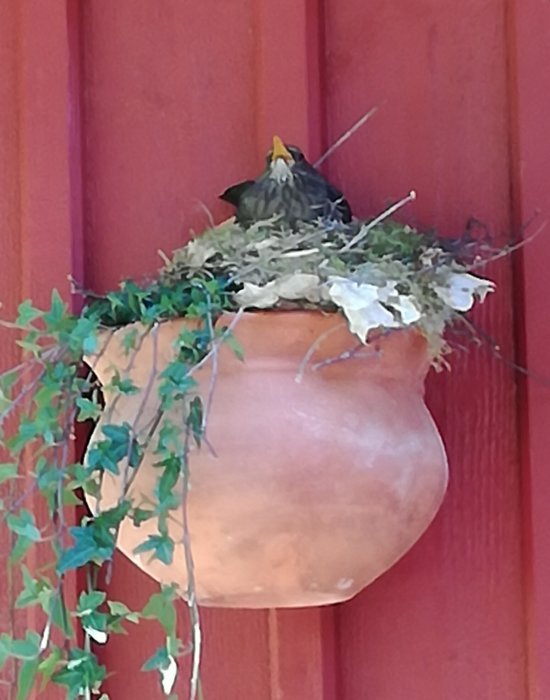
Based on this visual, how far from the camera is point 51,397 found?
1.32 metres

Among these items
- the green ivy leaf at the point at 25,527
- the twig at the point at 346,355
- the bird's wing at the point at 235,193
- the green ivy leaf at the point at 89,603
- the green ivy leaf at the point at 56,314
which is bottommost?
the green ivy leaf at the point at 89,603

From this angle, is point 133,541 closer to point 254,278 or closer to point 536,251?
point 254,278

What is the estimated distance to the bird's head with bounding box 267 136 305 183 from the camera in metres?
1.52

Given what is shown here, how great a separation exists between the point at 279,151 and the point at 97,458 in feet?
1.69

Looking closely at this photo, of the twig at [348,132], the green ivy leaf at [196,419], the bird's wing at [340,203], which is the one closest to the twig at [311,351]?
the green ivy leaf at [196,419]

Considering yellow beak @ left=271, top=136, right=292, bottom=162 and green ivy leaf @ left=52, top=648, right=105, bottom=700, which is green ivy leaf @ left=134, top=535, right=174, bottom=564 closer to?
green ivy leaf @ left=52, top=648, right=105, bottom=700

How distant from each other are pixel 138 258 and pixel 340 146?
0.30 m

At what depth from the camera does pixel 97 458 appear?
3.98 feet

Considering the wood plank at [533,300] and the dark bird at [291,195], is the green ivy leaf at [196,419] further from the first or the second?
the wood plank at [533,300]

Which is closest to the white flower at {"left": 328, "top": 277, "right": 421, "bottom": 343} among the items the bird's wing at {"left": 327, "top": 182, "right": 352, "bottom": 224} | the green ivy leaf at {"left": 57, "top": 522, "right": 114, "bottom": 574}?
the bird's wing at {"left": 327, "top": 182, "right": 352, "bottom": 224}

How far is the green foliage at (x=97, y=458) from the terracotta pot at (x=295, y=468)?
28 mm

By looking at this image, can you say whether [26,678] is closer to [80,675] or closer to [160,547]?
[80,675]

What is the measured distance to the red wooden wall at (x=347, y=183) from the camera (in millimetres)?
1542

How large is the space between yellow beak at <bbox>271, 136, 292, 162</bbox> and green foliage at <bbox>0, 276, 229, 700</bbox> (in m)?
0.23
